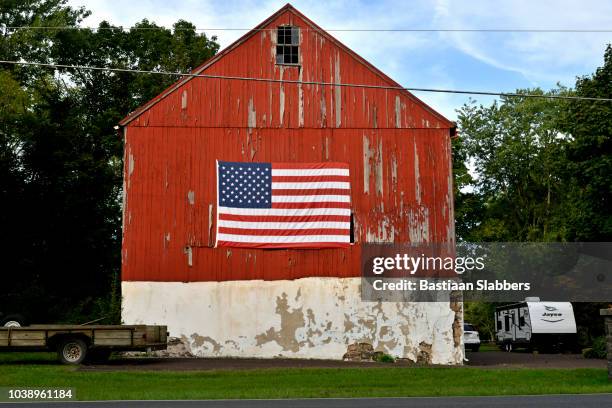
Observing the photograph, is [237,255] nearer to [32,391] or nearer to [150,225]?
[150,225]

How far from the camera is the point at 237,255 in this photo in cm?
2639

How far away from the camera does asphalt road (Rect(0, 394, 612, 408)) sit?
523 inches

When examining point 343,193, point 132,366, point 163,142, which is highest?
point 163,142

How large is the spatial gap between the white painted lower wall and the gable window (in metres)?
7.68

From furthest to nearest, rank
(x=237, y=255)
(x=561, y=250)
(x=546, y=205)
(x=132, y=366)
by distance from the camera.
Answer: (x=546, y=205) → (x=561, y=250) → (x=237, y=255) → (x=132, y=366)

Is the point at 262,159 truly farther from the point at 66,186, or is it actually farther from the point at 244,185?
the point at 66,186

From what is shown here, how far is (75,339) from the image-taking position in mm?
23328

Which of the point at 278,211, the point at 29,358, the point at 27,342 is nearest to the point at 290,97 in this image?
the point at 278,211

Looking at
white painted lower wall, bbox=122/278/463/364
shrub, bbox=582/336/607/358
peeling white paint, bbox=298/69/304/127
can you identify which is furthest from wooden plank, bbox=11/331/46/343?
shrub, bbox=582/336/607/358

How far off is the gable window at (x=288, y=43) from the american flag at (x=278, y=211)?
13.5 ft

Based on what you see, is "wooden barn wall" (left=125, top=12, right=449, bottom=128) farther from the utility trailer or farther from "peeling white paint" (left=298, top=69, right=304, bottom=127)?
the utility trailer

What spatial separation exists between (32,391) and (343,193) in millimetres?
13263

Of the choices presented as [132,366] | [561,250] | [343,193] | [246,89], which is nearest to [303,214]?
[343,193]

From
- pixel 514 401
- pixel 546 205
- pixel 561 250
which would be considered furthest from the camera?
pixel 546 205
